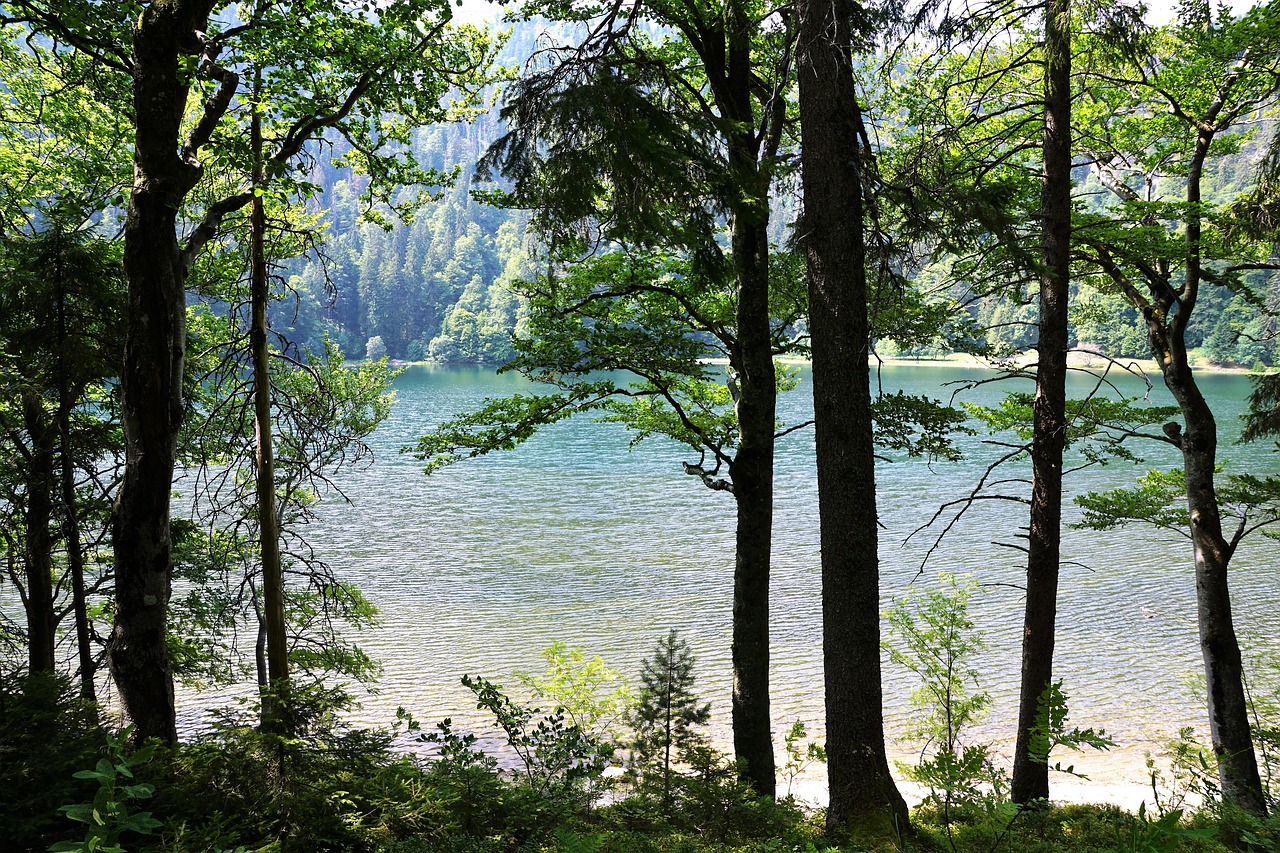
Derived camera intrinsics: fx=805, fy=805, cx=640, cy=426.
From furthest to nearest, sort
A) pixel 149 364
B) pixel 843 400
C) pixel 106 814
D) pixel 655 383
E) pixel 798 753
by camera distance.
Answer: pixel 798 753
pixel 655 383
pixel 843 400
pixel 149 364
pixel 106 814

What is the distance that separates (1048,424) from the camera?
→ 7422mm

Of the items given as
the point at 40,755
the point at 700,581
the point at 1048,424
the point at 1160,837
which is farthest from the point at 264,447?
the point at 700,581

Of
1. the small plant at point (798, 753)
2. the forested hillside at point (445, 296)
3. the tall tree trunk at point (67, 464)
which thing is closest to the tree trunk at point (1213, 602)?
the small plant at point (798, 753)

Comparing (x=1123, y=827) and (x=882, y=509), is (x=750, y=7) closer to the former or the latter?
(x=1123, y=827)

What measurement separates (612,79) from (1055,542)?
5.56 m

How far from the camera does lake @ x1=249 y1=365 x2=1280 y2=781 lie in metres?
12.9

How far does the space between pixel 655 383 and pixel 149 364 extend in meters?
4.92

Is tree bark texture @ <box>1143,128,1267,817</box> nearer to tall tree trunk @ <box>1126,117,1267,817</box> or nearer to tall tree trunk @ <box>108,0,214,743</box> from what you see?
tall tree trunk @ <box>1126,117,1267,817</box>

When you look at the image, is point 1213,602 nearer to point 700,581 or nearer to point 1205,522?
point 1205,522

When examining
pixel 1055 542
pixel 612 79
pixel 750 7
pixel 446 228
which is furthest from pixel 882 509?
pixel 446 228

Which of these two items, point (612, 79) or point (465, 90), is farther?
point (465, 90)

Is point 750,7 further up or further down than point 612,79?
further up

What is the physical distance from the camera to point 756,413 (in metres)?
7.88

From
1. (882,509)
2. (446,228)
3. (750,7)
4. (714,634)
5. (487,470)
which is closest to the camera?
(750,7)
